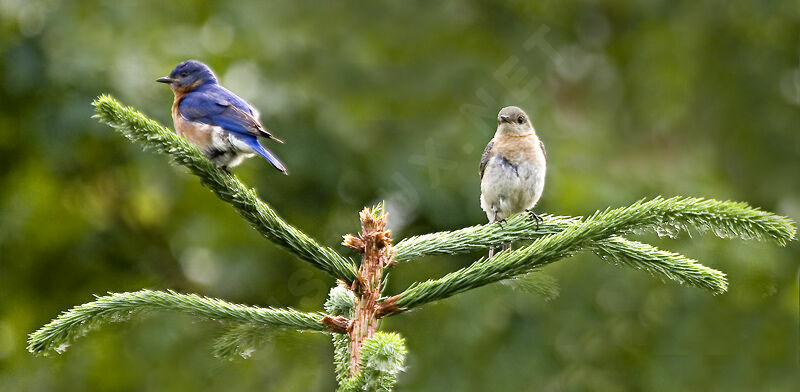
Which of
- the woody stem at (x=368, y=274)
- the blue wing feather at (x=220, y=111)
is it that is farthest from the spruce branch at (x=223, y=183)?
the blue wing feather at (x=220, y=111)

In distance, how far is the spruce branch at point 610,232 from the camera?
2246 mm

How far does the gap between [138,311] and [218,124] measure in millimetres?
1474

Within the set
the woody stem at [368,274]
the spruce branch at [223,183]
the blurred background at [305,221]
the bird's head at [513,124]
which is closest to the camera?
the woody stem at [368,274]

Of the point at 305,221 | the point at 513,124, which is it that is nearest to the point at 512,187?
the point at 513,124

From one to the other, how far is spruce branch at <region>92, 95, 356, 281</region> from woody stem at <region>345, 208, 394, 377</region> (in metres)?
0.04

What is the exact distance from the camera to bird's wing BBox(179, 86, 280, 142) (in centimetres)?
353

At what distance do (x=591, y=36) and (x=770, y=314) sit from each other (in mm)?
3890

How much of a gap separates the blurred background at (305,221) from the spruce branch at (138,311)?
394 centimetres

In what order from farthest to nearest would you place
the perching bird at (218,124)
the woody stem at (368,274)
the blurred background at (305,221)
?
the blurred background at (305,221)
the perching bird at (218,124)
the woody stem at (368,274)

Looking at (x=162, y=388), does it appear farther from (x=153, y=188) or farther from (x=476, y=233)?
(x=476, y=233)

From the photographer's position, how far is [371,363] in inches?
74.7

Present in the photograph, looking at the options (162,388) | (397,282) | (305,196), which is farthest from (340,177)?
(162,388)

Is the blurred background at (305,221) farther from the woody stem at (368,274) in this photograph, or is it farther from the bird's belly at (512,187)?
the woody stem at (368,274)

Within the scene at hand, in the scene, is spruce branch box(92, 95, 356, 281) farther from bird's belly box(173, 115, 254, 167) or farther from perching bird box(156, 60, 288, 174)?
bird's belly box(173, 115, 254, 167)
